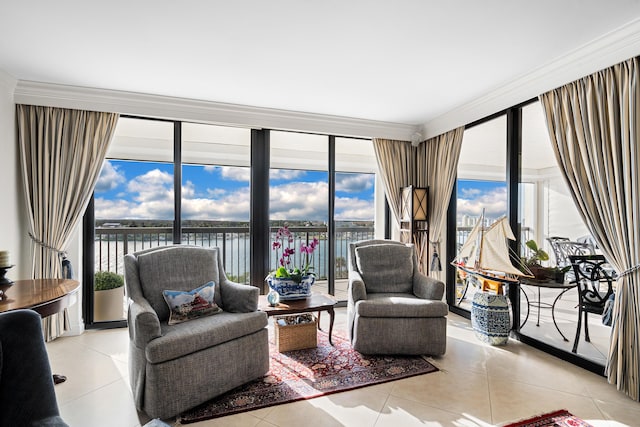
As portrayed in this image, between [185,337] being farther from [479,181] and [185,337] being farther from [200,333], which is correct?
[479,181]

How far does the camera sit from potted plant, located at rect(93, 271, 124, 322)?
3.65 meters

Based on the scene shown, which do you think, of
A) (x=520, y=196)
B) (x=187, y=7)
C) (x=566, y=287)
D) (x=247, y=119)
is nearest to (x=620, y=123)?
(x=520, y=196)

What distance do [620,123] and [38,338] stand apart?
11.4 feet

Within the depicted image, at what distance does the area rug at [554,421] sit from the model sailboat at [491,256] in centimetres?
118

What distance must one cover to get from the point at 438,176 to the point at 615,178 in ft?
6.74

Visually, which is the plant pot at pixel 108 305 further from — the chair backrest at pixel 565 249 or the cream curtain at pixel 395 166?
the chair backrest at pixel 565 249

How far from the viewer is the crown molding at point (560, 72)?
232cm

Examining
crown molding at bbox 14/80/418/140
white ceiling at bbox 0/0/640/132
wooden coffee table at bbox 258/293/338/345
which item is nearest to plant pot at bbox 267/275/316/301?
wooden coffee table at bbox 258/293/338/345

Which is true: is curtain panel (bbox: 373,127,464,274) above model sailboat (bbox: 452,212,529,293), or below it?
above

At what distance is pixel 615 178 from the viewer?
2.39 metres

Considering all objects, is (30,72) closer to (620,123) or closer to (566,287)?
(620,123)

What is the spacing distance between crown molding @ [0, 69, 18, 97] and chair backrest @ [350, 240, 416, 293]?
3.49m

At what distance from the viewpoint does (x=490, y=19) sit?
2193 mm

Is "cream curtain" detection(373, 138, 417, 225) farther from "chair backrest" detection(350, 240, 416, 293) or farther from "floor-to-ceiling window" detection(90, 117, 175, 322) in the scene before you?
"floor-to-ceiling window" detection(90, 117, 175, 322)
